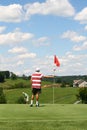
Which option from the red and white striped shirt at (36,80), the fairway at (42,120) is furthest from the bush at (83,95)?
the fairway at (42,120)

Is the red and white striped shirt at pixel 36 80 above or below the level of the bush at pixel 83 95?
above

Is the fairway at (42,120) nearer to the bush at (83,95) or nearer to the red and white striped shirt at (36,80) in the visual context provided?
the red and white striped shirt at (36,80)

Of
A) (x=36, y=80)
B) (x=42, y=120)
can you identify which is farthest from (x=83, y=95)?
(x=42, y=120)

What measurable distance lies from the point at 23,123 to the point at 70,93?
11078 centimetres

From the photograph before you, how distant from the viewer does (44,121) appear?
592 inches

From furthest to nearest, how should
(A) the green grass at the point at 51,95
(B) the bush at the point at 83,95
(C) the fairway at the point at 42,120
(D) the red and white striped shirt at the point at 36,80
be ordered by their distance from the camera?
→ (B) the bush at the point at 83,95 → (A) the green grass at the point at 51,95 → (D) the red and white striped shirt at the point at 36,80 → (C) the fairway at the point at 42,120

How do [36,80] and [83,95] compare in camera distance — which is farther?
[83,95]

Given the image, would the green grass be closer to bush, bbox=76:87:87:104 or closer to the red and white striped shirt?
bush, bbox=76:87:87:104

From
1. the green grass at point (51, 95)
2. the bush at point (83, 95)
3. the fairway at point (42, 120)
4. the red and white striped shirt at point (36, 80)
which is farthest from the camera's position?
the bush at point (83, 95)

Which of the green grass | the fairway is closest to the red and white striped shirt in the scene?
the fairway

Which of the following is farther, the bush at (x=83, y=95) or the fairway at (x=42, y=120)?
the bush at (x=83, y=95)

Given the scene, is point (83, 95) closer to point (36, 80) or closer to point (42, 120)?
point (36, 80)

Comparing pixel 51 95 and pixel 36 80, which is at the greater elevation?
pixel 36 80

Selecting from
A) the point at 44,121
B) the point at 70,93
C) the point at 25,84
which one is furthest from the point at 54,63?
the point at 25,84
